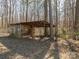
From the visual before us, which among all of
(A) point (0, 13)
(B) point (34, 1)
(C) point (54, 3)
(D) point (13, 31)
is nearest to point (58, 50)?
(D) point (13, 31)

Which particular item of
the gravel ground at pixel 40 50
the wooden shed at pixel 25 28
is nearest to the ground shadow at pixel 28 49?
the gravel ground at pixel 40 50

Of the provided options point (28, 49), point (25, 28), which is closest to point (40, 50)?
point (28, 49)

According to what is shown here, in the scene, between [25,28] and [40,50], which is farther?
[25,28]

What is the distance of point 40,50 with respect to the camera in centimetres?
1068

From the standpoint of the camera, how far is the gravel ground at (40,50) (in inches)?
383

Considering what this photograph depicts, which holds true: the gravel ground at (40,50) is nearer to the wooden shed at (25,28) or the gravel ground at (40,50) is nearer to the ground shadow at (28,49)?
the ground shadow at (28,49)

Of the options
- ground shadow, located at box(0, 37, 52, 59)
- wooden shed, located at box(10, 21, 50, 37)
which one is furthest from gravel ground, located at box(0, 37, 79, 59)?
wooden shed, located at box(10, 21, 50, 37)

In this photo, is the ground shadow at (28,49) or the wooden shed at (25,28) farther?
the wooden shed at (25,28)

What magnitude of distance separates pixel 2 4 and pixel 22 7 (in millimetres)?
3032

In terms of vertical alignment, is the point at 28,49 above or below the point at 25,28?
below

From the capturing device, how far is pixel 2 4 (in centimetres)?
2723

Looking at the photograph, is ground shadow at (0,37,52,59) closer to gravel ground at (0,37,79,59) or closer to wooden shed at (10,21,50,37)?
gravel ground at (0,37,79,59)

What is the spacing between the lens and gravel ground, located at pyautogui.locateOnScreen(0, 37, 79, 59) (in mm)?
9727

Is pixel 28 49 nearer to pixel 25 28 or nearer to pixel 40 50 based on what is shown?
pixel 40 50
